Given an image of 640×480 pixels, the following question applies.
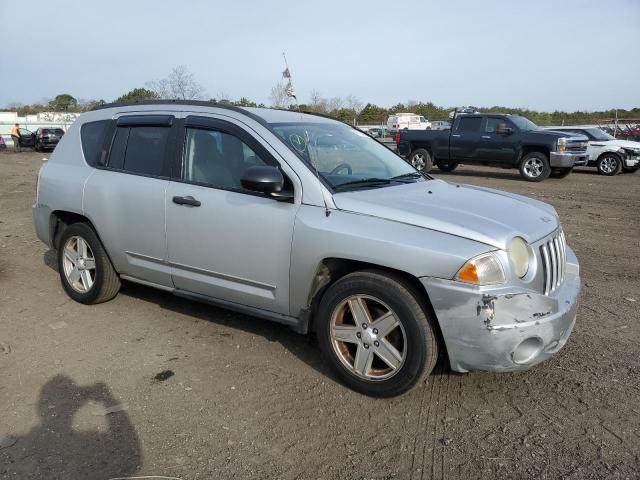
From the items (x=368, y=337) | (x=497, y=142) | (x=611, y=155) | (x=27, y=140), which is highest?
(x=497, y=142)

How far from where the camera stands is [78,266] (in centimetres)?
514

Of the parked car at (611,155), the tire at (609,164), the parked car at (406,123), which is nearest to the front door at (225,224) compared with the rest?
the parked car at (611,155)

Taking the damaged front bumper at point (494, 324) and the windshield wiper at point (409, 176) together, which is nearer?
the damaged front bumper at point (494, 324)

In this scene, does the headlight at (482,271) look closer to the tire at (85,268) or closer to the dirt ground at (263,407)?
the dirt ground at (263,407)

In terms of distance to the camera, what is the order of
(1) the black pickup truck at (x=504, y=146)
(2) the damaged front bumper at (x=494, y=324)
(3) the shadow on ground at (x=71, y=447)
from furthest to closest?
1. (1) the black pickup truck at (x=504, y=146)
2. (2) the damaged front bumper at (x=494, y=324)
3. (3) the shadow on ground at (x=71, y=447)

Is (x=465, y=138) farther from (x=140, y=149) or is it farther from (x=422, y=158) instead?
(x=140, y=149)

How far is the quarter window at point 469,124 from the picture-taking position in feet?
54.0

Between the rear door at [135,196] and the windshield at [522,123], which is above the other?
the windshield at [522,123]

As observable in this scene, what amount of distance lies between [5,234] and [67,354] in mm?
5278

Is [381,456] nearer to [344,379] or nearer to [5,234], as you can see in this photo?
[344,379]

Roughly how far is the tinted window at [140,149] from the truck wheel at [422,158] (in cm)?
1346

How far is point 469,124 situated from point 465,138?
45cm

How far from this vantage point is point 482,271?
306cm

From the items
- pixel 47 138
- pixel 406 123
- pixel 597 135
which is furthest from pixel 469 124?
pixel 47 138
